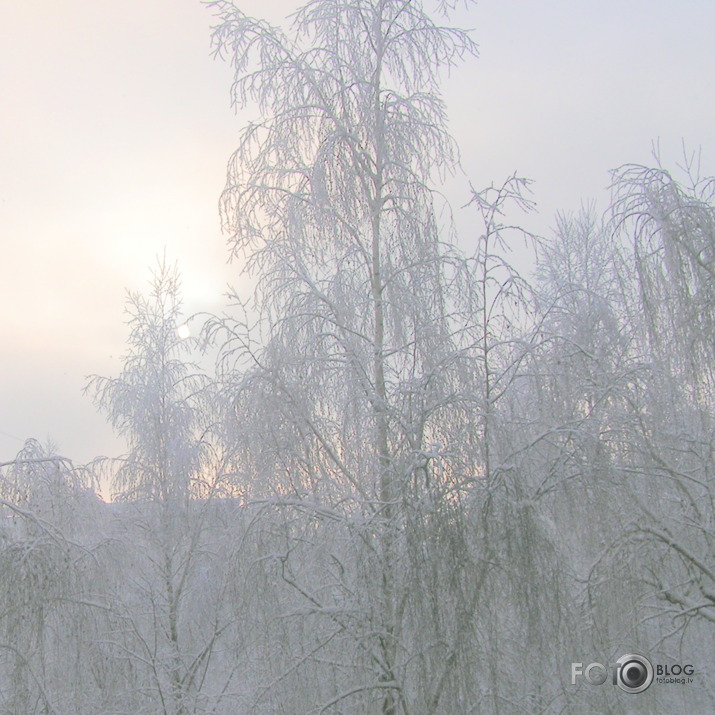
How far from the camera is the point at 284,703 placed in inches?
201

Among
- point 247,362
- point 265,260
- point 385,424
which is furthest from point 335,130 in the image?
point 385,424

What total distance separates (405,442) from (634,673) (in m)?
3.51

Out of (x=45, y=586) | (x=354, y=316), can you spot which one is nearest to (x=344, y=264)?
(x=354, y=316)

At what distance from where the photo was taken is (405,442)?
4.70m

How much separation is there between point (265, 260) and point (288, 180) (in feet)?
2.38

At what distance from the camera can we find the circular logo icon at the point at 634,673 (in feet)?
20.3

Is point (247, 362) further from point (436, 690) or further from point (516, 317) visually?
point (436, 690)

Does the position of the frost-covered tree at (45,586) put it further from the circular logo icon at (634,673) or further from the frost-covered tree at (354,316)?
the circular logo icon at (634,673)
